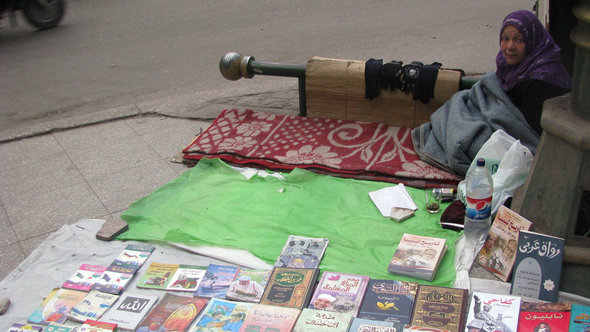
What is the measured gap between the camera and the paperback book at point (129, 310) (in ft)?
8.58

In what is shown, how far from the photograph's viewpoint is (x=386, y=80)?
418 centimetres

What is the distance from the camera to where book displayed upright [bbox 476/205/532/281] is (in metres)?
2.64

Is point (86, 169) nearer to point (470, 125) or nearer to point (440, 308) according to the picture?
point (470, 125)

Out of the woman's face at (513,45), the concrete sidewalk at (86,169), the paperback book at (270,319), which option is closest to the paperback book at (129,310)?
the paperback book at (270,319)

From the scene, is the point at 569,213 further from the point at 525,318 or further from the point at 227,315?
the point at 227,315

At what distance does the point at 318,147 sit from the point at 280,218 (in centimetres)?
89

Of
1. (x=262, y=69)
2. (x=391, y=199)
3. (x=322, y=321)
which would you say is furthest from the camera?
(x=262, y=69)

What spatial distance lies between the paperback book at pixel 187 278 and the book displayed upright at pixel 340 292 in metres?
0.59

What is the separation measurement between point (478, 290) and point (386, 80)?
6.32 feet

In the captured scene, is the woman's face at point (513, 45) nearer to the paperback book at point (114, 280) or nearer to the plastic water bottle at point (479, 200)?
the plastic water bottle at point (479, 200)

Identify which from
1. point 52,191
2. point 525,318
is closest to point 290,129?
point 52,191

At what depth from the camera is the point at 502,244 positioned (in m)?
2.69

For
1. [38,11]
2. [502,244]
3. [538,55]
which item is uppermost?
[538,55]

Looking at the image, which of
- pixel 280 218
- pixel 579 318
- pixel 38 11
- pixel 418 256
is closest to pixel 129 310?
pixel 280 218
